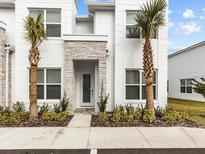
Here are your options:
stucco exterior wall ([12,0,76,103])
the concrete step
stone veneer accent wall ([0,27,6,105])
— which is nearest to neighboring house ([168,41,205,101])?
the concrete step

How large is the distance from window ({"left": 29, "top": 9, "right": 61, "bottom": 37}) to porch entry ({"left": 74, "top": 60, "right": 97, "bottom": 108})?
276cm

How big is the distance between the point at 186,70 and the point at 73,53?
18257 mm

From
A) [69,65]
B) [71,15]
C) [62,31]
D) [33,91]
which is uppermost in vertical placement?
[71,15]

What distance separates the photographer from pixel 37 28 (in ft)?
39.7

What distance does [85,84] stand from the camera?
17.1 meters

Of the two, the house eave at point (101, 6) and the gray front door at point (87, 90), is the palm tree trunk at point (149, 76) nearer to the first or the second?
the house eave at point (101, 6)

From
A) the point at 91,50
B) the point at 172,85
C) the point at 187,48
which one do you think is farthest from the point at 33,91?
the point at 172,85

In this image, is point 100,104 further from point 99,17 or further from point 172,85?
point 172,85

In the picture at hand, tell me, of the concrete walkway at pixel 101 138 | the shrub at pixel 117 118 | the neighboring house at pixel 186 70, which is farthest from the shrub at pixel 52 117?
the neighboring house at pixel 186 70

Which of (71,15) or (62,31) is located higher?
(71,15)

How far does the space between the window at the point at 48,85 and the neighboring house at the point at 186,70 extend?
53.4 ft
